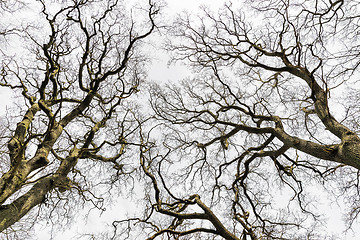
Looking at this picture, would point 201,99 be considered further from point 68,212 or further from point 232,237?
point 68,212

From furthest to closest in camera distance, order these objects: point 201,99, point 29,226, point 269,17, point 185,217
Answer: point 201,99 < point 269,17 < point 29,226 < point 185,217

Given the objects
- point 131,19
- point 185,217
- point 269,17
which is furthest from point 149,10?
point 185,217

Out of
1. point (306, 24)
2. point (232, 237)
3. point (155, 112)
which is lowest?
point (232, 237)

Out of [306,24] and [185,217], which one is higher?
[306,24]

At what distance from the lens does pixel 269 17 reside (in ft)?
17.7

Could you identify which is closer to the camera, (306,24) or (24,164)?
(24,164)

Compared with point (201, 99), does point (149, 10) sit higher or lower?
higher

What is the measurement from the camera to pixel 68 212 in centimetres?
560

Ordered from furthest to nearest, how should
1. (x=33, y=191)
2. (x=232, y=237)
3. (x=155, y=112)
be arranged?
(x=155, y=112), (x=33, y=191), (x=232, y=237)

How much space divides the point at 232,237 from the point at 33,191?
3399 millimetres

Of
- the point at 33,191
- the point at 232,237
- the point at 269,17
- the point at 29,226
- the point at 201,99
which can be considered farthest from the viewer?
the point at 201,99

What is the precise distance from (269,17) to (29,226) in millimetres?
7506

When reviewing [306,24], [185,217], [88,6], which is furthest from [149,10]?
[185,217]

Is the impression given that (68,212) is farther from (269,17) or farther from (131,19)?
(269,17)
